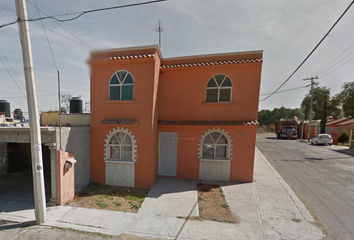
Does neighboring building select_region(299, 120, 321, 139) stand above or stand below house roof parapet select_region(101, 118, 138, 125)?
below

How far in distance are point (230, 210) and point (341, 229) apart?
119 inches

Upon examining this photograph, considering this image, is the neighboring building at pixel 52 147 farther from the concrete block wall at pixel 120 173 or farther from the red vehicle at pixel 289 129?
the red vehicle at pixel 289 129

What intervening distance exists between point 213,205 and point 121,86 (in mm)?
6353

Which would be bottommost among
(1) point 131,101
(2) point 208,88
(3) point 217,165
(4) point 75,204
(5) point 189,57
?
(4) point 75,204

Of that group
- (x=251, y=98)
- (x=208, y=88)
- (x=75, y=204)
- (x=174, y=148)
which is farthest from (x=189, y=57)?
(x=75, y=204)

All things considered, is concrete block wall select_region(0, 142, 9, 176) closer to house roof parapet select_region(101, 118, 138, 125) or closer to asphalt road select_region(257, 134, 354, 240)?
house roof parapet select_region(101, 118, 138, 125)

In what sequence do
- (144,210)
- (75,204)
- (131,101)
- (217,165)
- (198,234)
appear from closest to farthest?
(198,234) → (144,210) → (75,204) → (131,101) → (217,165)

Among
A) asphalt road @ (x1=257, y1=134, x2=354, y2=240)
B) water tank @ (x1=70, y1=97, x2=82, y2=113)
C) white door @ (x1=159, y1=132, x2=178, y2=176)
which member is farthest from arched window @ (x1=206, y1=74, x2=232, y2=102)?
water tank @ (x1=70, y1=97, x2=82, y2=113)

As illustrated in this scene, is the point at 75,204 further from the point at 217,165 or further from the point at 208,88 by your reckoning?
the point at 208,88

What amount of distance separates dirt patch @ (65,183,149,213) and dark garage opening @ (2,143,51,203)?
1.23 metres

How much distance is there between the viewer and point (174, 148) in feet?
24.0

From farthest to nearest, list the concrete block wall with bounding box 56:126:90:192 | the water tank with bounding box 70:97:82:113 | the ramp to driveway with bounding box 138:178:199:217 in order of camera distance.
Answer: the water tank with bounding box 70:97:82:113 → the concrete block wall with bounding box 56:126:90:192 → the ramp to driveway with bounding box 138:178:199:217

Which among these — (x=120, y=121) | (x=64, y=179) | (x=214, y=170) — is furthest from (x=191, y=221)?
(x=120, y=121)

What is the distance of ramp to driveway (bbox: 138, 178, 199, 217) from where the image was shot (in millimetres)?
4625
